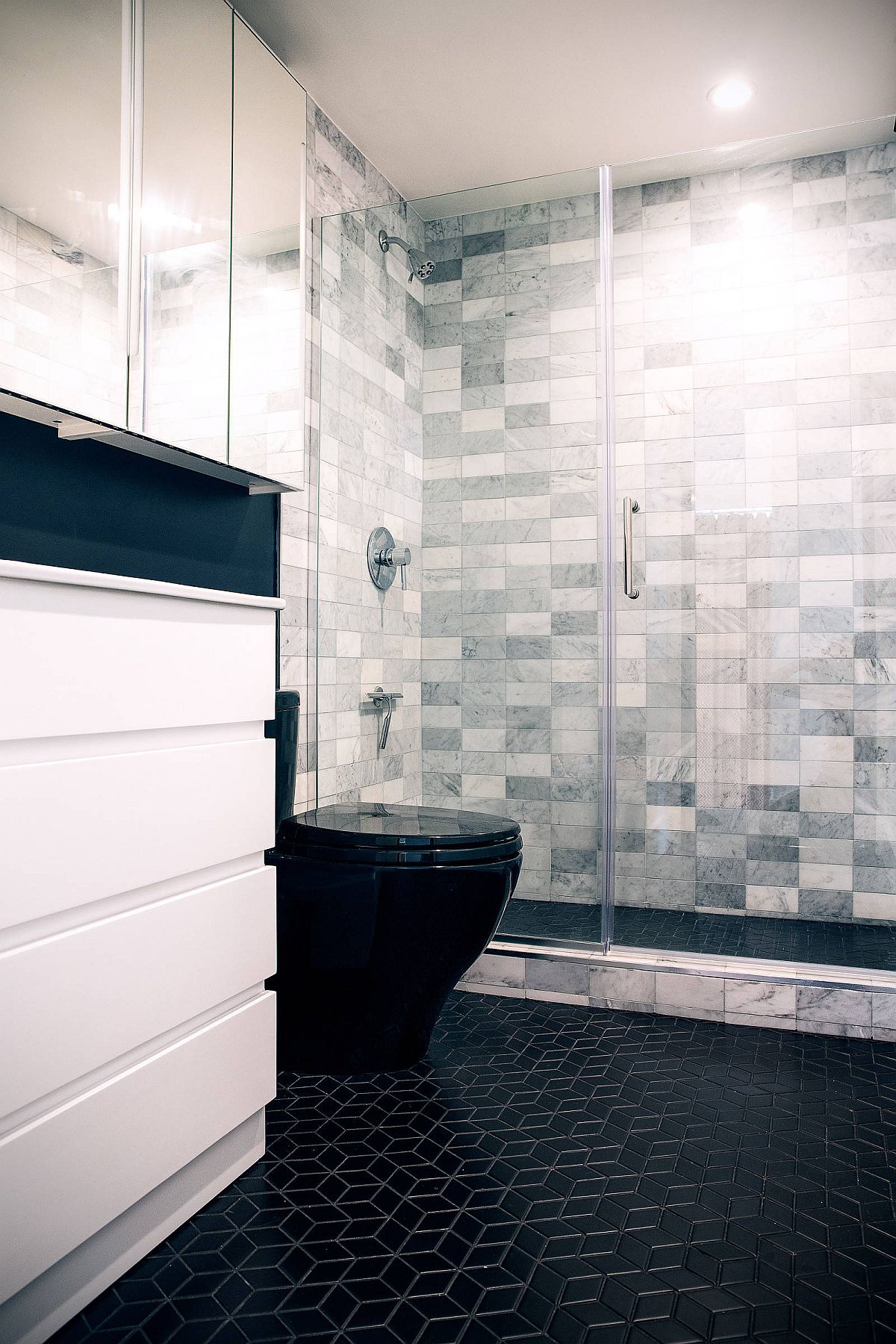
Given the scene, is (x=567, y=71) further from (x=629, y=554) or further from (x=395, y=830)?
(x=395, y=830)

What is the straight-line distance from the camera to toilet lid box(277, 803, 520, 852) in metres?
1.81

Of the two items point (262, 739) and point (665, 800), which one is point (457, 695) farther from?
point (262, 739)

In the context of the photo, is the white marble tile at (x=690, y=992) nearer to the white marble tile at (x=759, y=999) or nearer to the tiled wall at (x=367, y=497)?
the white marble tile at (x=759, y=999)

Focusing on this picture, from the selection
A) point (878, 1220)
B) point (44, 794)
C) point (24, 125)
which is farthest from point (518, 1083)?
point (24, 125)

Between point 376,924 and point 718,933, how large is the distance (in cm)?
103

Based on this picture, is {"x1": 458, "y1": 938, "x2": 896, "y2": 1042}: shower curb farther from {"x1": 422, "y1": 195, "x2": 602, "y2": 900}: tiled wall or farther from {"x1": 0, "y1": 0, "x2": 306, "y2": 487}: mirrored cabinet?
{"x1": 0, "y1": 0, "x2": 306, "y2": 487}: mirrored cabinet

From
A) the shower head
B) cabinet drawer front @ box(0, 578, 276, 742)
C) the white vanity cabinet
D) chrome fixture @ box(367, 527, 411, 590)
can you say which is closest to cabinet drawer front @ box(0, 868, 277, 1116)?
the white vanity cabinet

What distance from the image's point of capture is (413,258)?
8.44ft

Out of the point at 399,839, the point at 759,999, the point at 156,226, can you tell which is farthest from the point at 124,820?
the point at 759,999

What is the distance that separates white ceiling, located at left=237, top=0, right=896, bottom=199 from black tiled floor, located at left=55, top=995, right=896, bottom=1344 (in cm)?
258

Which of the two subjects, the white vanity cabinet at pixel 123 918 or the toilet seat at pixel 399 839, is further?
the toilet seat at pixel 399 839

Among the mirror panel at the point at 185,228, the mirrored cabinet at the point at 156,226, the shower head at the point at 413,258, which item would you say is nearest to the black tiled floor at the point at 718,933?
the mirrored cabinet at the point at 156,226

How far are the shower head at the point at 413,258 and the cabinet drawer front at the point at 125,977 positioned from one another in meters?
1.82

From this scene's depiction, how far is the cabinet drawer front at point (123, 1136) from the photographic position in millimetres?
1050
